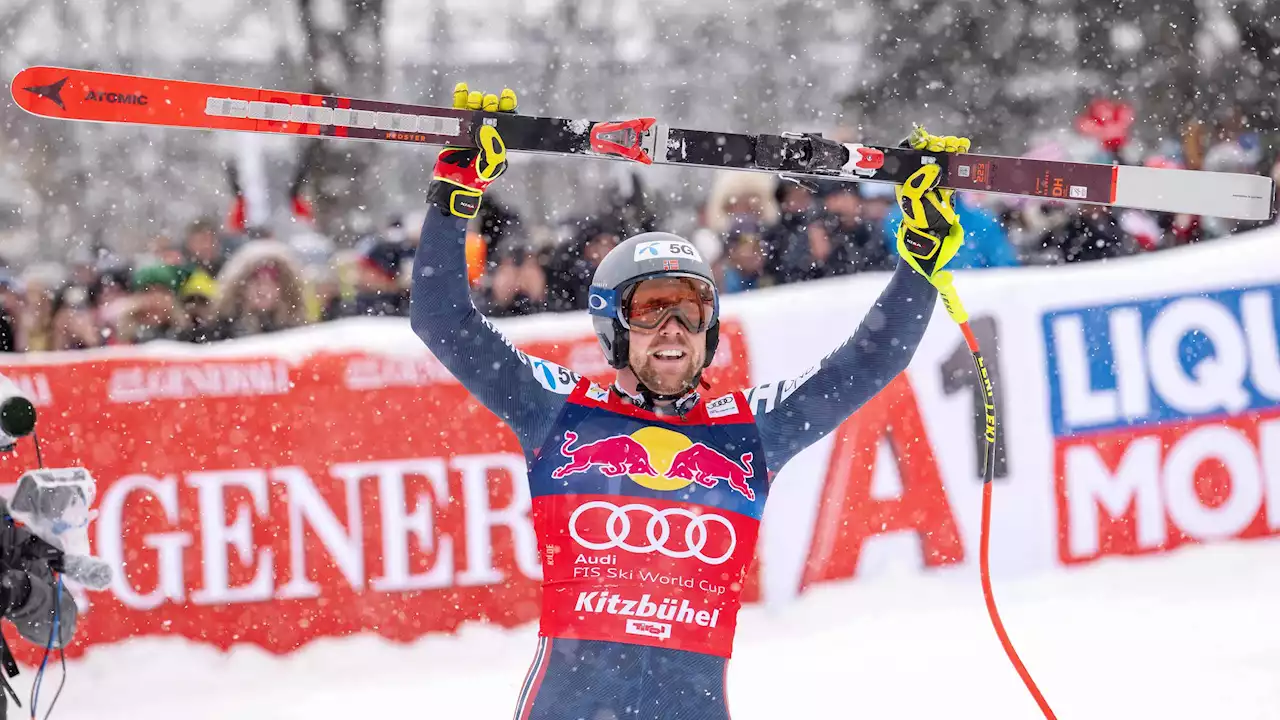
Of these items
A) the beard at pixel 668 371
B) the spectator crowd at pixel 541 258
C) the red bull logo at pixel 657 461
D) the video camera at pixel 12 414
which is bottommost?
the red bull logo at pixel 657 461

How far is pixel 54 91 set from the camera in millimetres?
3562

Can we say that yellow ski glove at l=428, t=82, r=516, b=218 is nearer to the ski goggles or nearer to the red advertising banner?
the ski goggles

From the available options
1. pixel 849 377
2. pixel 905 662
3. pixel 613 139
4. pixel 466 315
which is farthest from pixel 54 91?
pixel 905 662

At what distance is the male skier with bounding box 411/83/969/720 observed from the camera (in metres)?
3.53

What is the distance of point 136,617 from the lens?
677 cm

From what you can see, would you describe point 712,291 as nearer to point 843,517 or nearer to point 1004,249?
point 843,517

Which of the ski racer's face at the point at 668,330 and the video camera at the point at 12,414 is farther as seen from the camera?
the video camera at the point at 12,414

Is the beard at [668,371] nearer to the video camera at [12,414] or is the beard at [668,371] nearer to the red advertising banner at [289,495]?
the video camera at [12,414]

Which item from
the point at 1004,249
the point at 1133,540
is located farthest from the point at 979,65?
the point at 1133,540

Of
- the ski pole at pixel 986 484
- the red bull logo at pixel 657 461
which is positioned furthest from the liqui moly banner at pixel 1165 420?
the red bull logo at pixel 657 461

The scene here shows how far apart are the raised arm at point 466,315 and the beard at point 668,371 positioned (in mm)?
213

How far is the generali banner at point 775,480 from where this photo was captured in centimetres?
689

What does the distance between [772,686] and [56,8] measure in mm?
14286

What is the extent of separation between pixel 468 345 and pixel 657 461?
1.83ft
